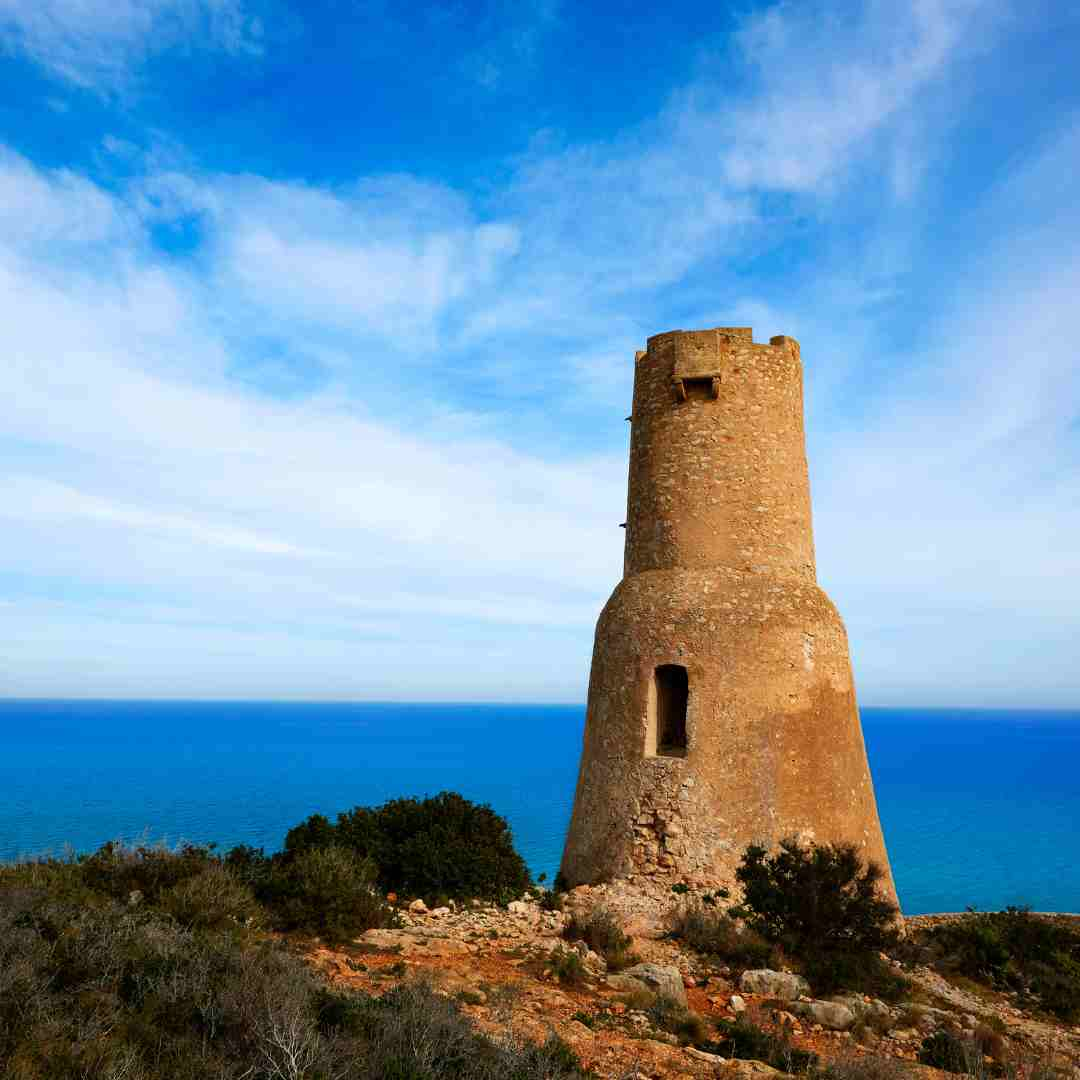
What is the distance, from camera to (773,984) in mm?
7691

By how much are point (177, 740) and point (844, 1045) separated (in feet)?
376

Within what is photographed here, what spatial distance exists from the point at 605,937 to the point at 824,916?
7.82ft

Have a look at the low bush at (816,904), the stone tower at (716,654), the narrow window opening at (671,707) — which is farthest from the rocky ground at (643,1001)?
the narrow window opening at (671,707)

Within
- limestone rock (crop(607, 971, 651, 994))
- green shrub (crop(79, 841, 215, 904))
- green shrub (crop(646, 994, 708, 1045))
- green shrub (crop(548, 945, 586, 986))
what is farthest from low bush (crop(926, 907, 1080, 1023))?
green shrub (crop(79, 841, 215, 904))

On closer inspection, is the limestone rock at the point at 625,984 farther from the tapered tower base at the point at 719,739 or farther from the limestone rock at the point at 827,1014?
the tapered tower base at the point at 719,739

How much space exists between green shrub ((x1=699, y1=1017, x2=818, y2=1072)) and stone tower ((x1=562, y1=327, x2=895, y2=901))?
391 centimetres

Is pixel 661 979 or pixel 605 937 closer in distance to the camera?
pixel 661 979

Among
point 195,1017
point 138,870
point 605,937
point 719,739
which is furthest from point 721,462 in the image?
point 195,1017

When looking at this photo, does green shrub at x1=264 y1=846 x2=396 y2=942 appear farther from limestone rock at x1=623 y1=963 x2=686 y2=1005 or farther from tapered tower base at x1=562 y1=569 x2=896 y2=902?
tapered tower base at x1=562 y1=569 x2=896 y2=902

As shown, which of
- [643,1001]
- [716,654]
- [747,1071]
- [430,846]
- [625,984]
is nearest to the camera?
[747,1071]

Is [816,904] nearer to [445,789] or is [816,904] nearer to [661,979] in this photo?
[661,979]

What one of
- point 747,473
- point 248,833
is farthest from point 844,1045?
point 248,833

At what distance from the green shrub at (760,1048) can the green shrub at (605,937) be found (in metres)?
1.84

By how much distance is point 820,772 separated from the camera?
34.9 ft
